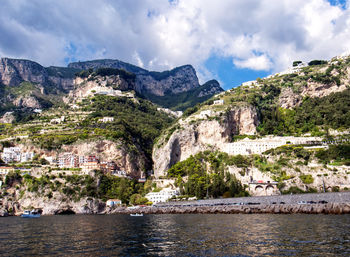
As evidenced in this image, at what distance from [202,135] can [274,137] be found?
2768 centimetres

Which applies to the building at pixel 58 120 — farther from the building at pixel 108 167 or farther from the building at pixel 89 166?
the building at pixel 108 167

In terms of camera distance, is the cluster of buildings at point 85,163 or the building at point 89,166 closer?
the building at point 89,166

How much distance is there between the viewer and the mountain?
88.4 m

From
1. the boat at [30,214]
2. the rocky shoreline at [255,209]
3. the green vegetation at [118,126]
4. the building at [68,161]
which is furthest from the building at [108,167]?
the boat at [30,214]

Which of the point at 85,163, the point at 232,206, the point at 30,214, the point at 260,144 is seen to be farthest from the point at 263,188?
the point at 30,214

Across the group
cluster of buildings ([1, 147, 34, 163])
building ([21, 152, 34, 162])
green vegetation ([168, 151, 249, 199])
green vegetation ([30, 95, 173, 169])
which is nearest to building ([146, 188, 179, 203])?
green vegetation ([168, 151, 249, 199])

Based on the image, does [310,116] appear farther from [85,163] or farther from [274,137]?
[85,163]

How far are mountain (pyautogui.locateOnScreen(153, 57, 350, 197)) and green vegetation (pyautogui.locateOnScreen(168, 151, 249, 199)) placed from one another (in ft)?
1.18

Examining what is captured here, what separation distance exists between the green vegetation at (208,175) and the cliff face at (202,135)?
631 cm

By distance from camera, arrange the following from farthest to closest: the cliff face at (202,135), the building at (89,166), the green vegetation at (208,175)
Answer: the cliff face at (202,135), the building at (89,166), the green vegetation at (208,175)

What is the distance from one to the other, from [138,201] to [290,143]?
56.2m

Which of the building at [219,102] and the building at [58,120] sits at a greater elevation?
the building at [219,102]

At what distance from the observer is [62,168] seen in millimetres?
104250

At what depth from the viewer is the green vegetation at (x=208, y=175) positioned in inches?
3457
